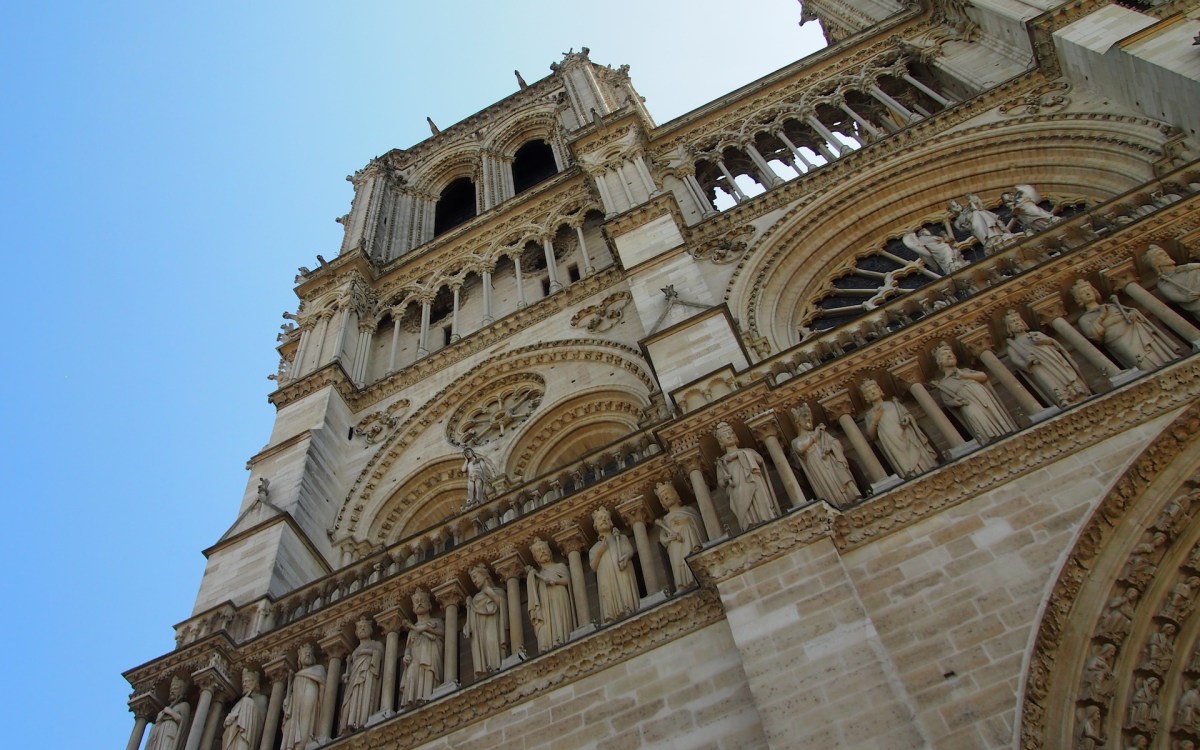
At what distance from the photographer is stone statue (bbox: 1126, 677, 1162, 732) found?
6316 millimetres

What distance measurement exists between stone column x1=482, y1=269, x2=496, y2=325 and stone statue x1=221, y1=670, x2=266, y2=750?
7527 millimetres

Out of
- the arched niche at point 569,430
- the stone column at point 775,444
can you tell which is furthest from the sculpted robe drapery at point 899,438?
the arched niche at point 569,430

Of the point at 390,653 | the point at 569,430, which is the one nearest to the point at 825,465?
the point at 390,653

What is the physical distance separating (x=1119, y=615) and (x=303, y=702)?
6.49m

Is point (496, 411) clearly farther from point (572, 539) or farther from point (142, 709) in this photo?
point (142, 709)

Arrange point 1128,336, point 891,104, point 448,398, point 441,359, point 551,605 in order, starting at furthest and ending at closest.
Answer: point 891,104
point 441,359
point 448,398
point 551,605
point 1128,336

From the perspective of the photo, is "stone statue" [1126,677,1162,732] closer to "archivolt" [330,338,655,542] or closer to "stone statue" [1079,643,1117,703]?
"stone statue" [1079,643,1117,703]

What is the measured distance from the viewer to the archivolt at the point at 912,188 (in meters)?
13.6

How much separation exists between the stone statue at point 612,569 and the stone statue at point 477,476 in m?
2.85

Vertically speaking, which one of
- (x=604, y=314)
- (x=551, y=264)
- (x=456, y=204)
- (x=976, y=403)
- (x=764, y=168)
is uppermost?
(x=456, y=204)

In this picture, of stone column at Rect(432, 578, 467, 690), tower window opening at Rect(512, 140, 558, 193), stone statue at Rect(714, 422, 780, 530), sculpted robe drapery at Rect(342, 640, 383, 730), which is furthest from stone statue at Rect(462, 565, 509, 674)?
tower window opening at Rect(512, 140, 558, 193)

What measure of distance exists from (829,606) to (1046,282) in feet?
12.6

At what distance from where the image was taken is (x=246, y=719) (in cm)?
959

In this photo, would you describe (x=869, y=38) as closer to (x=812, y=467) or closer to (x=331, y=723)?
(x=812, y=467)
